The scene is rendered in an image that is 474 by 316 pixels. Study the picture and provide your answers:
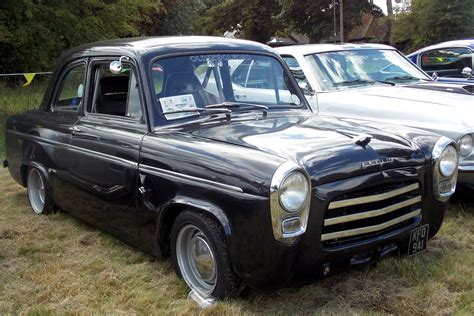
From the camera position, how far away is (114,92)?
14.7ft

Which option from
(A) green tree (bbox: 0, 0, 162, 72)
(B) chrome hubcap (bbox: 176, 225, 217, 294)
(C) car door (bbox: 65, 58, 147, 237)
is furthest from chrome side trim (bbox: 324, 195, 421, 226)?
(A) green tree (bbox: 0, 0, 162, 72)

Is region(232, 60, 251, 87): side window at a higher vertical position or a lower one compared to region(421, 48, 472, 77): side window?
higher

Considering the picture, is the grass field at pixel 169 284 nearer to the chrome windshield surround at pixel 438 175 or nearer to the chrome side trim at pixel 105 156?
the chrome windshield surround at pixel 438 175

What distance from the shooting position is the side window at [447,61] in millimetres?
7785

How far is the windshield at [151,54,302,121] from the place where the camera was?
3.88m

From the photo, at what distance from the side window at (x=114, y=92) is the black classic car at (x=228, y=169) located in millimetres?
12

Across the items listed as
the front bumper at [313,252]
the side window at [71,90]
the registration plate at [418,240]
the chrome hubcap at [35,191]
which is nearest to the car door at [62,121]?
the side window at [71,90]

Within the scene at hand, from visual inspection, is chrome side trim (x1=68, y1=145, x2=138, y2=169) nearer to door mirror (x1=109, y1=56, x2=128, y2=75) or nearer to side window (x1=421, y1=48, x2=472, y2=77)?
door mirror (x1=109, y1=56, x2=128, y2=75)

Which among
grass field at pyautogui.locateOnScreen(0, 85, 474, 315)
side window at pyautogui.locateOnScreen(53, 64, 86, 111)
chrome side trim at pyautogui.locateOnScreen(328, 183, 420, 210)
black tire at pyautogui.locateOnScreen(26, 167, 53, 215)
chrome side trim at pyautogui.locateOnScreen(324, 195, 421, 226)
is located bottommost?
grass field at pyautogui.locateOnScreen(0, 85, 474, 315)

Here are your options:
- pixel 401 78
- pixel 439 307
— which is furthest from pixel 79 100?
pixel 401 78

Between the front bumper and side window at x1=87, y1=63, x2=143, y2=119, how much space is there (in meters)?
1.57

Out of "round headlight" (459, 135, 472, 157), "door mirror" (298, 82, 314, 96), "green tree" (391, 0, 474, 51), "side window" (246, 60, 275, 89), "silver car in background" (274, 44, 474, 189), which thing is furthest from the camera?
"green tree" (391, 0, 474, 51)

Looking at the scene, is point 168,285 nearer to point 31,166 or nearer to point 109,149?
point 109,149

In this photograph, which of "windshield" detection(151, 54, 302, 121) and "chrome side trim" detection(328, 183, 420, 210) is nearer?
"chrome side trim" detection(328, 183, 420, 210)
